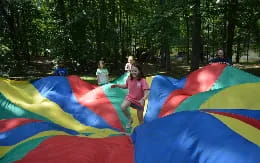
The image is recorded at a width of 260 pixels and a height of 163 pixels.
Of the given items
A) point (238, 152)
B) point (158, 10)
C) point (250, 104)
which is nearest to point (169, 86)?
point (250, 104)

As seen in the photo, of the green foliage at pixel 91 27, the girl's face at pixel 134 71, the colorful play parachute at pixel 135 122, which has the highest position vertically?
the green foliage at pixel 91 27

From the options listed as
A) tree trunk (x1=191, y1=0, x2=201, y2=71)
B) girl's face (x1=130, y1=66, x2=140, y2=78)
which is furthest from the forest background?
girl's face (x1=130, y1=66, x2=140, y2=78)

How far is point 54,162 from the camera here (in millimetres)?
4262

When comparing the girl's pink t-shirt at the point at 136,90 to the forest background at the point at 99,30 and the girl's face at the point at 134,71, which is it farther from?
the forest background at the point at 99,30

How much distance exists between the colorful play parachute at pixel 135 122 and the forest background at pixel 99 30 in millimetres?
7320

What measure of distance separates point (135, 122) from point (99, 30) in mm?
13656

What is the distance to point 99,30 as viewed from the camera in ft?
66.9

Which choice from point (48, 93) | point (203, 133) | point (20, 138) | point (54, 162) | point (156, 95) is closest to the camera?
point (203, 133)

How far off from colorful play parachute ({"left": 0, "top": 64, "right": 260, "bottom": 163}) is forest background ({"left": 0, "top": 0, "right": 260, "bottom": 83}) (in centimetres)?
732

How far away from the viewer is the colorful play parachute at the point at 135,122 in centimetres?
392

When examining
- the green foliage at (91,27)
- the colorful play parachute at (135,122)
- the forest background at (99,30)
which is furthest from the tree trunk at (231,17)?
the colorful play parachute at (135,122)

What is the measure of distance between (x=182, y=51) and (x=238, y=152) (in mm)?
32272

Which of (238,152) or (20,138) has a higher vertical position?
(238,152)

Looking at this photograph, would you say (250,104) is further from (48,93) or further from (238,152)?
(48,93)
